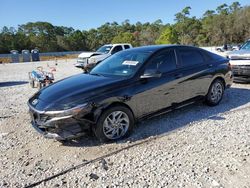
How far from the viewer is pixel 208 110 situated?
6129 mm

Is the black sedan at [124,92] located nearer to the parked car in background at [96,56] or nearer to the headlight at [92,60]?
the headlight at [92,60]

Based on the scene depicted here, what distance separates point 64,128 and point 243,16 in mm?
72979

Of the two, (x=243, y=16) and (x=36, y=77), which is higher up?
(x=243, y=16)

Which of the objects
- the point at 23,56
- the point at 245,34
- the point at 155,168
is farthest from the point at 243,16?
the point at 155,168

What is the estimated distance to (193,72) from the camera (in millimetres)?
5840

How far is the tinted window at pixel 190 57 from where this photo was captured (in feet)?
19.0

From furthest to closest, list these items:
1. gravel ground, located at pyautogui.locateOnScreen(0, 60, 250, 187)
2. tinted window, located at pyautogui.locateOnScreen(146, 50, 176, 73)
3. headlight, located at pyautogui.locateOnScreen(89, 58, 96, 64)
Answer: headlight, located at pyautogui.locateOnScreen(89, 58, 96, 64)
tinted window, located at pyautogui.locateOnScreen(146, 50, 176, 73)
gravel ground, located at pyautogui.locateOnScreen(0, 60, 250, 187)

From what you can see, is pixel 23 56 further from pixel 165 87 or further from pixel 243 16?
pixel 243 16

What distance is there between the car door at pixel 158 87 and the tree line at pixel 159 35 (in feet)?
212

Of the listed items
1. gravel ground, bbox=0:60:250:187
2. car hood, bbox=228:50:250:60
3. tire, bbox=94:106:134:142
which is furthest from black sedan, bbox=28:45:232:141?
car hood, bbox=228:50:250:60

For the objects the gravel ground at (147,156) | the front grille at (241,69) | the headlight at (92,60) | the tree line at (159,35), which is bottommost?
the gravel ground at (147,156)

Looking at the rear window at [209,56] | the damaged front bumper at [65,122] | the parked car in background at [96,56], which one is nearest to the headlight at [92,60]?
the parked car in background at [96,56]

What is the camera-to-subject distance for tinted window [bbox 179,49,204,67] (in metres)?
5.81

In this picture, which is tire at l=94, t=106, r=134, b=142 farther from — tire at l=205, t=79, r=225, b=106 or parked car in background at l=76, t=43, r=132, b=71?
parked car in background at l=76, t=43, r=132, b=71
